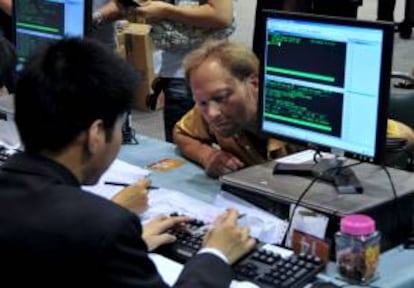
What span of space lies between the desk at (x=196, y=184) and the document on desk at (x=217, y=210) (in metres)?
0.10

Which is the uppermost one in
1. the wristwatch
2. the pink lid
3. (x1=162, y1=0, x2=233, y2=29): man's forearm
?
(x1=162, y1=0, x2=233, y2=29): man's forearm

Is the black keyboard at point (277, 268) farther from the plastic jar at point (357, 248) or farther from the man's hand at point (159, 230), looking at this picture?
the man's hand at point (159, 230)

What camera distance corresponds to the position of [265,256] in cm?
192

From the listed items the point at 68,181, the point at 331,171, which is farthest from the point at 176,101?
the point at 68,181

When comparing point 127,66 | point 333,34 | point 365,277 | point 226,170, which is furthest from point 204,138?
point 127,66

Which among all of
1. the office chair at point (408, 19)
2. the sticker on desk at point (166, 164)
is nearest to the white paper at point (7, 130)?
the sticker on desk at point (166, 164)

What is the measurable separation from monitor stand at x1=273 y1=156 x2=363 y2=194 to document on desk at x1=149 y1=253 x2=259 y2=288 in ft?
1.30

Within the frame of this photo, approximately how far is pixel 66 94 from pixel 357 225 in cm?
72

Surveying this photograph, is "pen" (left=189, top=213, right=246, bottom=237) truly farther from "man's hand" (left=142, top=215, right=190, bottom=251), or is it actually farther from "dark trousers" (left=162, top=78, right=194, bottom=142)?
"dark trousers" (left=162, top=78, right=194, bottom=142)

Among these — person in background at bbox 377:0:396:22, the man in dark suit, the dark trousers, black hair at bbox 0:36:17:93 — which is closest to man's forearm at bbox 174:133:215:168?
the dark trousers

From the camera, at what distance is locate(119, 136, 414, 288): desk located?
188 cm

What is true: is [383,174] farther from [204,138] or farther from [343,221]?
[204,138]

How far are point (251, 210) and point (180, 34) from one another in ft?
4.26

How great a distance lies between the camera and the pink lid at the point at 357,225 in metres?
1.81
